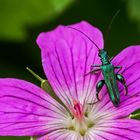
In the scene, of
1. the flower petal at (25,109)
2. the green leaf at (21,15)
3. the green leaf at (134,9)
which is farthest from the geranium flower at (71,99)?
the green leaf at (21,15)

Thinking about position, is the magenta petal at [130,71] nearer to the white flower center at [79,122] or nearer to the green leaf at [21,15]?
the white flower center at [79,122]

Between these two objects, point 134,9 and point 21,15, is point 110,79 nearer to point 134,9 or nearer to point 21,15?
point 134,9

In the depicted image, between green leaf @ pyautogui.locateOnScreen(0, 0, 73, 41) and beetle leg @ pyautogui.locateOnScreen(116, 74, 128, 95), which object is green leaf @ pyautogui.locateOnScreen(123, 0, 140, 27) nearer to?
green leaf @ pyautogui.locateOnScreen(0, 0, 73, 41)

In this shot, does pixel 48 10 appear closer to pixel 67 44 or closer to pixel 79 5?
pixel 79 5

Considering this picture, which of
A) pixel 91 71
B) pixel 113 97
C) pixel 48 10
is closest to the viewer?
pixel 113 97

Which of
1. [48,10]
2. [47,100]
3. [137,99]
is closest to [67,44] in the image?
[47,100]

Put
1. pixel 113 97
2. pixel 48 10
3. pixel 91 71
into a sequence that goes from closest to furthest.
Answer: pixel 113 97 → pixel 91 71 → pixel 48 10

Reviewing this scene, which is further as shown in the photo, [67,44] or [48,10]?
[48,10]
